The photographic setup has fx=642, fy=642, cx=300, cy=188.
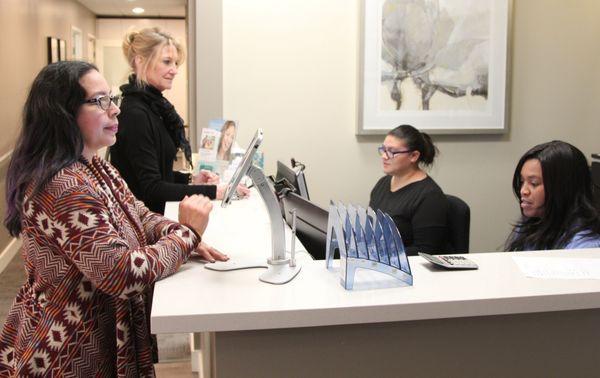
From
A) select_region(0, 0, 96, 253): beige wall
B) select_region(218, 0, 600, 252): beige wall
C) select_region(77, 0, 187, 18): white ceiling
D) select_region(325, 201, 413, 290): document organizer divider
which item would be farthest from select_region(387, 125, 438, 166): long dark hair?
select_region(77, 0, 187, 18): white ceiling

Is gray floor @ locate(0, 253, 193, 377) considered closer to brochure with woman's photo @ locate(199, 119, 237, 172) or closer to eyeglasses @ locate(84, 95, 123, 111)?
brochure with woman's photo @ locate(199, 119, 237, 172)

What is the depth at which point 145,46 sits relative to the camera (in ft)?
8.33

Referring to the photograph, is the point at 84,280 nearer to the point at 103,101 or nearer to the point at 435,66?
the point at 103,101

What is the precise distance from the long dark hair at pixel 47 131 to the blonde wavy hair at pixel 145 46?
108 centimetres

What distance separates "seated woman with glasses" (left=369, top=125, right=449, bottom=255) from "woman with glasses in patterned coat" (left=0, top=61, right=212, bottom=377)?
138 cm

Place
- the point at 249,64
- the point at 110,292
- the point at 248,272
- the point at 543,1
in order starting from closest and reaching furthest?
the point at 110,292, the point at 248,272, the point at 249,64, the point at 543,1

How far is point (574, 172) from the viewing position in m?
2.06

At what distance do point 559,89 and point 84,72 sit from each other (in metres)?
3.36

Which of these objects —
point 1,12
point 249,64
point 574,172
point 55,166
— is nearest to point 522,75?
point 249,64

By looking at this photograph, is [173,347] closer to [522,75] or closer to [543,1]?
[522,75]

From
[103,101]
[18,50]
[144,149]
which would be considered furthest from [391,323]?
[18,50]

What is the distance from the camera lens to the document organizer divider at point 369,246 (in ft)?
4.66

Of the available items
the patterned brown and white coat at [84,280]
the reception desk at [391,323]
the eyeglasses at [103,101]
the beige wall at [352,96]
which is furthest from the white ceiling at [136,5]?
the reception desk at [391,323]

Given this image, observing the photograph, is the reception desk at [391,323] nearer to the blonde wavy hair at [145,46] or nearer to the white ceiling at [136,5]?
the blonde wavy hair at [145,46]
